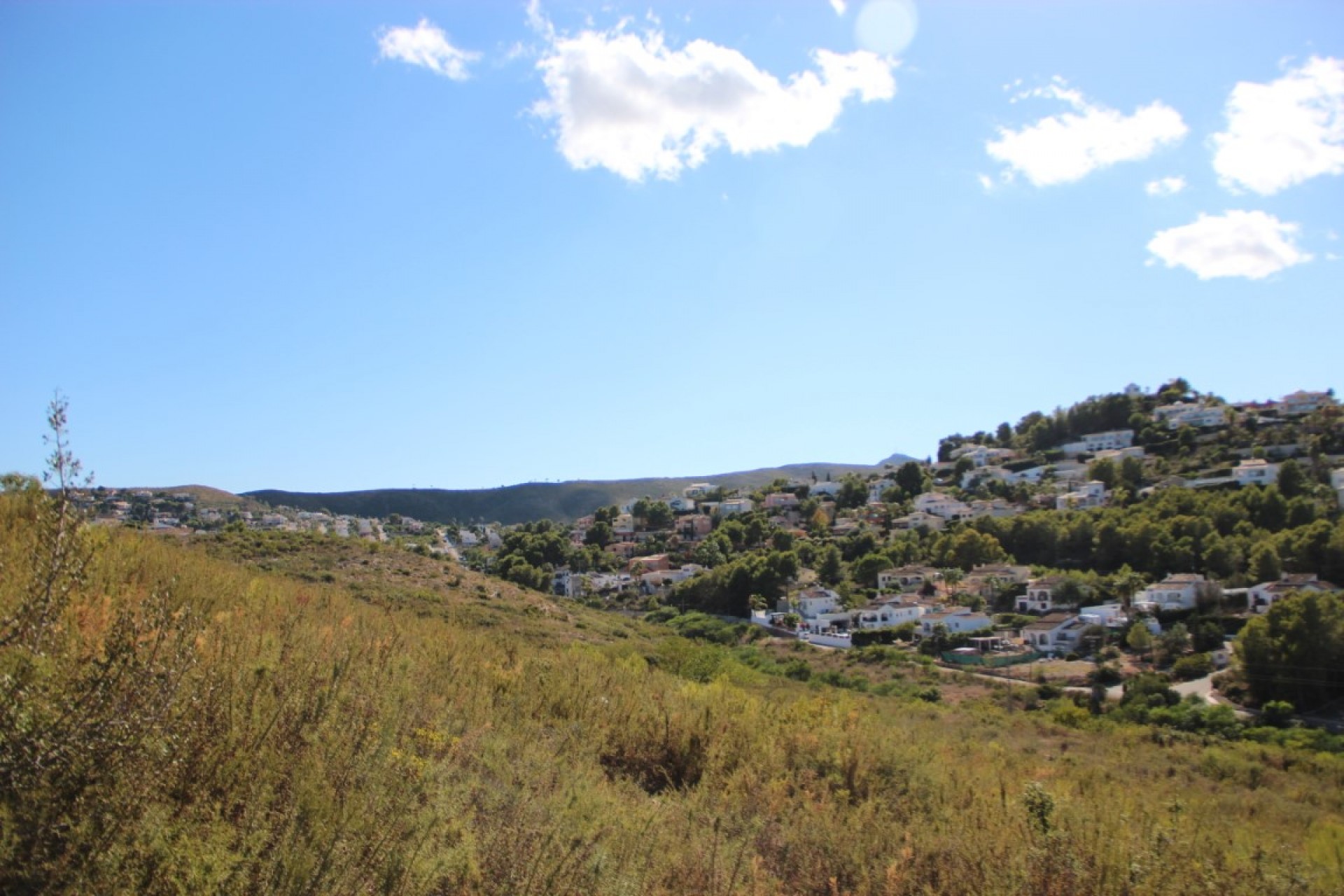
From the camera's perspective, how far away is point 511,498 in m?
→ 143

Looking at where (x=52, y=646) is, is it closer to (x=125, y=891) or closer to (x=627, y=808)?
(x=125, y=891)

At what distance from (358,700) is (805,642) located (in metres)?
36.5

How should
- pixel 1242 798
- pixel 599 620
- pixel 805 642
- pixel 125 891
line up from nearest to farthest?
pixel 125 891
pixel 1242 798
pixel 599 620
pixel 805 642

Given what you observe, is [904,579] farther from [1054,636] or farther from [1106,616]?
[1054,636]

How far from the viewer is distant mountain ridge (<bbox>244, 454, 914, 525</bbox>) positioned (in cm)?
12131

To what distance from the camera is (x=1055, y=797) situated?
619 cm

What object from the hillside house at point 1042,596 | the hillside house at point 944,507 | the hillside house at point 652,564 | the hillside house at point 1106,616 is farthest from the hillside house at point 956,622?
the hillside house at point 944,507

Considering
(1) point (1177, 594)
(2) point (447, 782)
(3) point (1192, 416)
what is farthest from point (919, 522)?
(2) point (447, 782)

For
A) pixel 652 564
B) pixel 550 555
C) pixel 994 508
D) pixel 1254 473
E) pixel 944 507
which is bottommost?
pixel 652 564

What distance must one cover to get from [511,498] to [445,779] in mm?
141439

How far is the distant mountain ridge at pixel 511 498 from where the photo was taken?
4776 inches

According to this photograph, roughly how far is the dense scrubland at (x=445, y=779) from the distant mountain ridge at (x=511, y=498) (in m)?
107

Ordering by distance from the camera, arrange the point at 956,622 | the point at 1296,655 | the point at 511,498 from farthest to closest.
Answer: the point at 511,498
the point at 956,622
the point at 1296,655

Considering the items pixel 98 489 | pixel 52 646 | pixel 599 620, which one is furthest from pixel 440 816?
pixel 599 620
